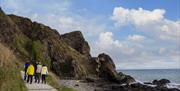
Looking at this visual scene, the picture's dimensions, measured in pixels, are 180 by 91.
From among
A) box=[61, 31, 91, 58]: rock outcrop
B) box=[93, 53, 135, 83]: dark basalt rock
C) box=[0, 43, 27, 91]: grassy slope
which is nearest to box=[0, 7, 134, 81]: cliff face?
box=[93, 53, 135, 83]: dark basalt rock

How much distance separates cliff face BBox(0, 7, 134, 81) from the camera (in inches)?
3258

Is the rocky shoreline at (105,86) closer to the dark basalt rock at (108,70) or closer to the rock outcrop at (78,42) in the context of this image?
the dark basalt rock at (108,70)

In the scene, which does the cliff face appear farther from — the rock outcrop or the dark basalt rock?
the rock outcrop

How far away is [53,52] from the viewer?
9362 cm

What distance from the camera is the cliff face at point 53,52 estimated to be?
8275cm

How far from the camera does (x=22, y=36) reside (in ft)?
289

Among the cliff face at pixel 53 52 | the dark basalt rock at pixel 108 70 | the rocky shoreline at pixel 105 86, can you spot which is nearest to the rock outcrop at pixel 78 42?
the cliff face at pixel 53 52

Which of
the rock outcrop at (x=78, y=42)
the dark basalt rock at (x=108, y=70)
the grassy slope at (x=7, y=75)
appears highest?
the rock outcrop at (x=78, y=42)

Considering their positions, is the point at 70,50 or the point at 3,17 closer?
the point at 3,17

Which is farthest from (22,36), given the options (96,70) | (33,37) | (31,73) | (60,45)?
(31,73)

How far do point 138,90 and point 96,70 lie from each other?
102 ft

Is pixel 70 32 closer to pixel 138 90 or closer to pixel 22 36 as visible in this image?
pixel 22 36

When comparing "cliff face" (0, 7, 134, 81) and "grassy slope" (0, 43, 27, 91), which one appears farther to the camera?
"cliff face" (0, 7, 134, 81)

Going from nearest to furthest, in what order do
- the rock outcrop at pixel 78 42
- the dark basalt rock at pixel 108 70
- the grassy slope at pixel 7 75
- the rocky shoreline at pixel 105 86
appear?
1. the grassy slope at pixel 7 75
2. the rocky shoreline at pixel 105 86
3. the dark basalt rock at pixel 108 70
4. the rock outcrop at pixel 78 42
